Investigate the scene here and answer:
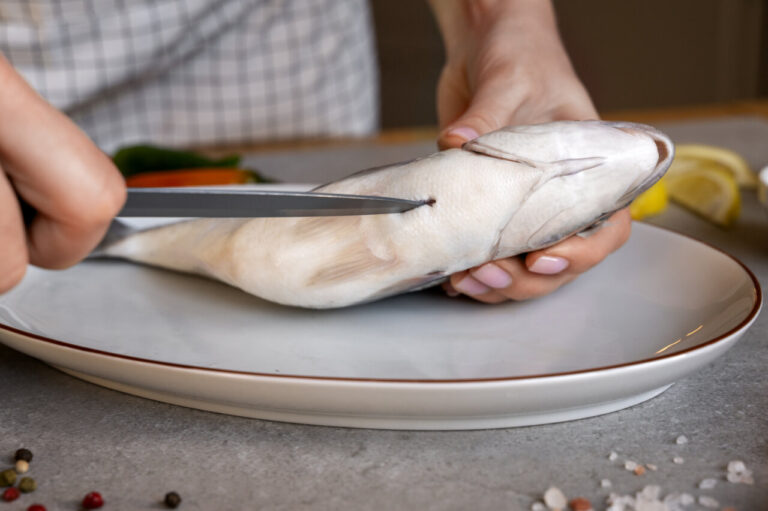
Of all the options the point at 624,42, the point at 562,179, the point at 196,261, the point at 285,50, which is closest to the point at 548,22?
the point at 562,179

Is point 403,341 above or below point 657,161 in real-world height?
below

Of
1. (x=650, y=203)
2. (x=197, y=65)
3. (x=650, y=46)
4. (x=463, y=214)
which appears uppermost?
(x=463, y=214)

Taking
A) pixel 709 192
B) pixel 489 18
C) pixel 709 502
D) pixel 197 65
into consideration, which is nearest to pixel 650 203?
pixel 709 192

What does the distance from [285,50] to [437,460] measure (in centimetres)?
148

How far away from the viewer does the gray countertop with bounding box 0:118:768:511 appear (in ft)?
2.00

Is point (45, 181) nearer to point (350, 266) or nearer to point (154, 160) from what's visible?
point (350, 266)

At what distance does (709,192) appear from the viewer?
A: 133 cm

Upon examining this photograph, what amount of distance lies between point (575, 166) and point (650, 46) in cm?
341

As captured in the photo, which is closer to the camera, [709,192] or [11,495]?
[11,495]

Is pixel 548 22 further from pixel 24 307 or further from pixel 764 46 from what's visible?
pixel 764 46

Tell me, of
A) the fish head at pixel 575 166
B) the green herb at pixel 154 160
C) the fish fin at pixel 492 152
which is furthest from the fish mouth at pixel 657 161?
the green herb at pixel 154 160

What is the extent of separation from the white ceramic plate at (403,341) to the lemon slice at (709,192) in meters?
0.32

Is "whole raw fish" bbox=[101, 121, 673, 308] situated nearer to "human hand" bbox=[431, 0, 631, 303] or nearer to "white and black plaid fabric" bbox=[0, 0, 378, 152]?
"human hand" bbox=[431, 0, 631, 303]

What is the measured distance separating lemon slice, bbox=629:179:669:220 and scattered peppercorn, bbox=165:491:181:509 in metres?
0.91
